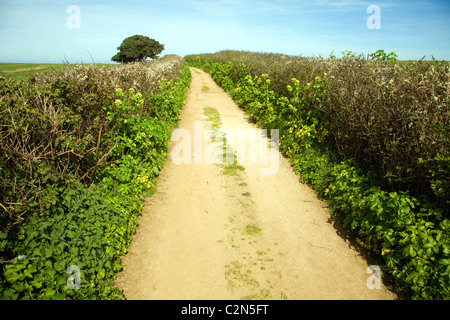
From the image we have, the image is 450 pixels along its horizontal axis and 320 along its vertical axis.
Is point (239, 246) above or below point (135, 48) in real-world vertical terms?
below

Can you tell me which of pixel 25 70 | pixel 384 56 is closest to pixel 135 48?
pixel 25 70

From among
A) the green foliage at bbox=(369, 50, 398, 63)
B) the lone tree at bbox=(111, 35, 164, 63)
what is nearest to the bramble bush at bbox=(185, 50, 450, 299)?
the green foliage at bbox=(369, 50, 398, 63)

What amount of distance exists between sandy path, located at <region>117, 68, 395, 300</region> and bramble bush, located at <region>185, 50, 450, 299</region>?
20.7 inches

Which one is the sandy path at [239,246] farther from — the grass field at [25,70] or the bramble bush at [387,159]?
the grass field at [25,70]

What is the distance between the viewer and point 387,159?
5402mm

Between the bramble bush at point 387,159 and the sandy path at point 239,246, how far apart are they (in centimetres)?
52

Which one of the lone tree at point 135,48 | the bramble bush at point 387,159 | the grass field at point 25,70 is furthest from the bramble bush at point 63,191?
the lone tree at point 135,48

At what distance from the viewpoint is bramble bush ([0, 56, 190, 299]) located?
3.38m

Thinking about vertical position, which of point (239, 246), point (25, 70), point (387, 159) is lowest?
point (239, 246)

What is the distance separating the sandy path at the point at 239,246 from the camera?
158 inches

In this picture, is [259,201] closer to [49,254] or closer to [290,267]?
[290,267]

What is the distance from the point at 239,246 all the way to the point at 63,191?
331 centimetres

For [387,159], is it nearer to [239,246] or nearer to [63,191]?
[239,246]

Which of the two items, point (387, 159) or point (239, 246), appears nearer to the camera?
point (239, 246)
